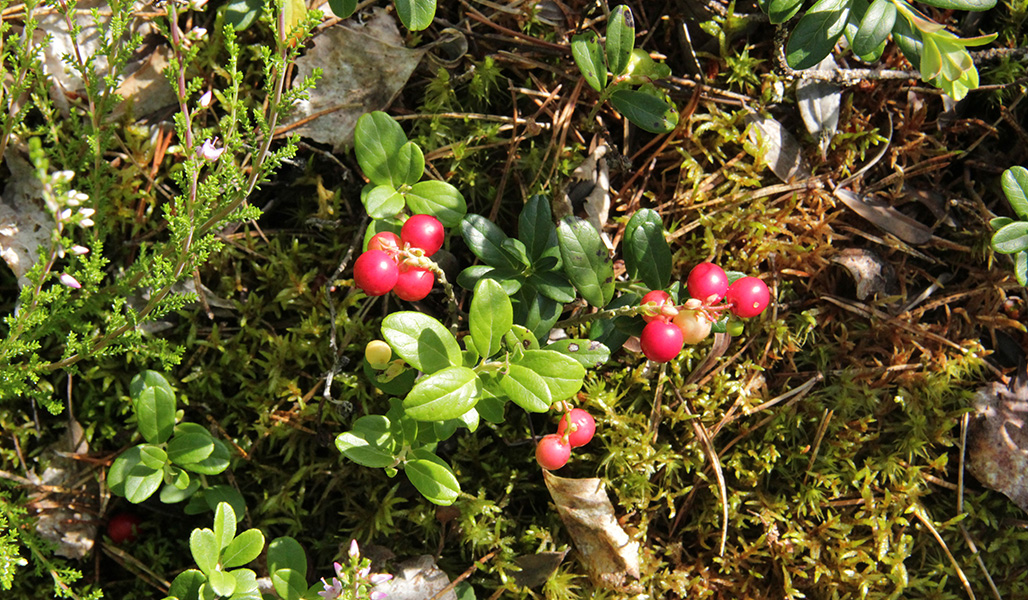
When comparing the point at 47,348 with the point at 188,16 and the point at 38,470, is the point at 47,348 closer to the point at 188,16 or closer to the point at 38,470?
the point at 38,470

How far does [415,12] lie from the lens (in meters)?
2.87

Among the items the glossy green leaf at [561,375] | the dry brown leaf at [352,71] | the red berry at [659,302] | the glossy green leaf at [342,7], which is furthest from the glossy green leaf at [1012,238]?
the glossy green leaf at [342,7]

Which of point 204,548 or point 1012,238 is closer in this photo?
point 204,548

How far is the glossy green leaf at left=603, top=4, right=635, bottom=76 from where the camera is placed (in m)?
3.07

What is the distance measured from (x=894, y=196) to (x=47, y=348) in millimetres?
3949

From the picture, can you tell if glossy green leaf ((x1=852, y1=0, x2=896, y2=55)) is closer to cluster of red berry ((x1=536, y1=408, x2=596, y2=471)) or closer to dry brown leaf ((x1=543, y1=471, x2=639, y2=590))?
cluster of red berry ((x1=536, y1=408, x2=596, y2=471))

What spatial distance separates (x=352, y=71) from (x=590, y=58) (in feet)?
3.63

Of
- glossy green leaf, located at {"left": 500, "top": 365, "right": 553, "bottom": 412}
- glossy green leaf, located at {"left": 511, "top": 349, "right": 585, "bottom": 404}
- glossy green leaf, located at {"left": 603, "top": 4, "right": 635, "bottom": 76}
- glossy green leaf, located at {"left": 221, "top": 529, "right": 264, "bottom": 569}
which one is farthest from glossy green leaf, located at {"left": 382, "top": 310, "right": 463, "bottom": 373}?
glossy green leaf, located at {"left": 603, "top": 4, "right": 635, "bottom": 76}

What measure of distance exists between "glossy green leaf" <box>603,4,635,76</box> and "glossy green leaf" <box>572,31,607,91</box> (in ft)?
0.13

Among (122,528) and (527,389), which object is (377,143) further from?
(122,528)

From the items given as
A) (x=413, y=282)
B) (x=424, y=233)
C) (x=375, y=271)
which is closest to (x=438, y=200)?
(x=424, y=233)

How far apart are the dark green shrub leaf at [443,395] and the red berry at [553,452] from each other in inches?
16.2

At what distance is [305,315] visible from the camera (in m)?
3.36

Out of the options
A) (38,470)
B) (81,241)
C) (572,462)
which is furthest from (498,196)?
(38,470)
